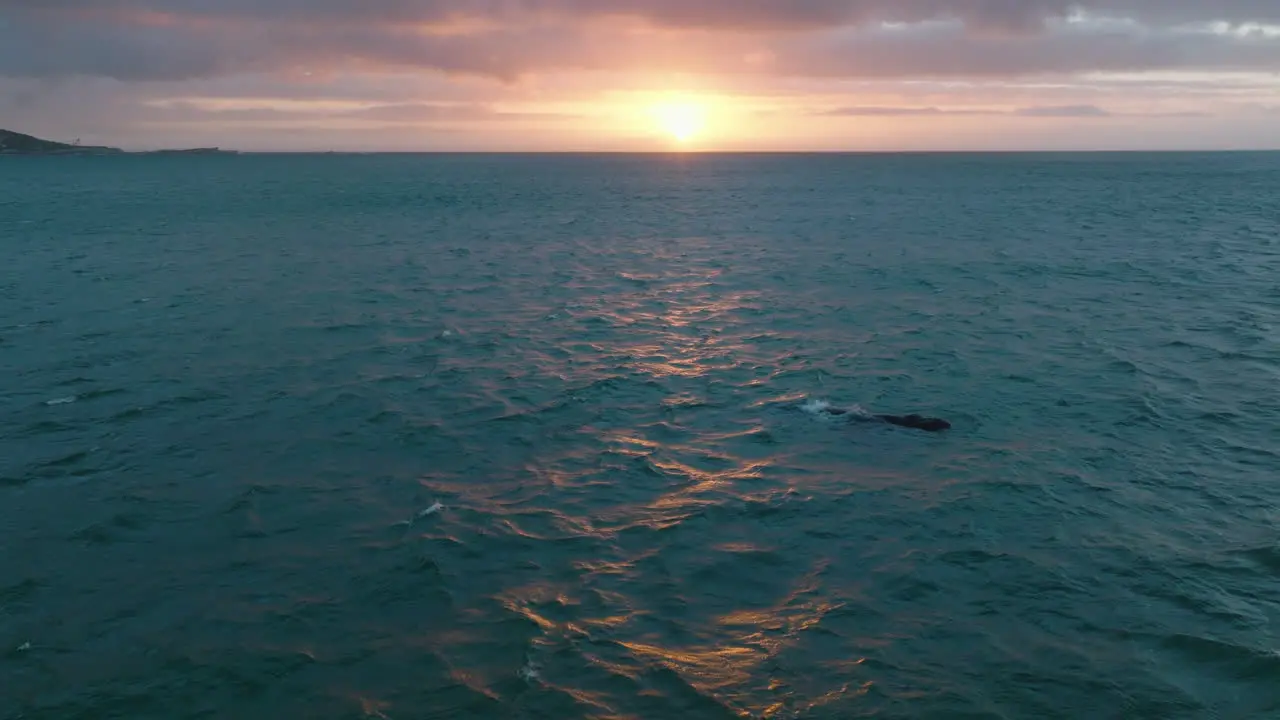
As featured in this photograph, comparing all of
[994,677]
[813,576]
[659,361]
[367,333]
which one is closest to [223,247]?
[367,333]

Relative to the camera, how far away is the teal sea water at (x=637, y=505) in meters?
17.1

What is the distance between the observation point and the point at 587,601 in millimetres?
19859

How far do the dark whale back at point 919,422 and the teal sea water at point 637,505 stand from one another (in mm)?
600

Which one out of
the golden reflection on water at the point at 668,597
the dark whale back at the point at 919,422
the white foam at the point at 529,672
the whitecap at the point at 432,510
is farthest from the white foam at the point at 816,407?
the white foam at the point at 529,672

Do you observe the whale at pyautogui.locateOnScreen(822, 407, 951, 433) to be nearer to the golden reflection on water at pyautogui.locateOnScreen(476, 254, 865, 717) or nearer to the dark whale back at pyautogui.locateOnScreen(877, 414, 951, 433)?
the dark whale back at pyautogui.locateOnScreen(877, 414, 951, 433)

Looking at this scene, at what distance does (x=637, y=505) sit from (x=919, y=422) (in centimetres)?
1201

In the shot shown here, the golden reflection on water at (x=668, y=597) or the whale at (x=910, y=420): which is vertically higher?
the whale at (x=910, y=420)

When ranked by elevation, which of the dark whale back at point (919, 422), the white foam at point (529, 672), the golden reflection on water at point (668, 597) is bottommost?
the white foam at point (529, 672)

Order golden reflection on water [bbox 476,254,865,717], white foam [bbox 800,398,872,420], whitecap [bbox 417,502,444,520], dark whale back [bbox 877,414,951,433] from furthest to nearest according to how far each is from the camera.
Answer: white foam [bbox 800,398,872,420], dark whale back [bbox 877,414,951,433], whitecap [bbox 417,502,444,520], golden reflection on water [bbox 476,254,865,717]

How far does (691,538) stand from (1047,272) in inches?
2134

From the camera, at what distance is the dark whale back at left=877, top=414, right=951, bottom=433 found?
30797 millimetres

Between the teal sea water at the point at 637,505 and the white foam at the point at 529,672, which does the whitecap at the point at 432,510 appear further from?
the white foam at the point at 529,672

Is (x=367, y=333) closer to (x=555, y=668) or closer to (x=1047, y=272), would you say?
(x=555, y=668)

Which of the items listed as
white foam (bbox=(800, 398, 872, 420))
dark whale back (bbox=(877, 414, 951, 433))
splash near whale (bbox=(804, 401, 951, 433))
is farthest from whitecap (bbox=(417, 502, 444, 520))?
dark whale back (bbox=(877, 414, 951, 433))
